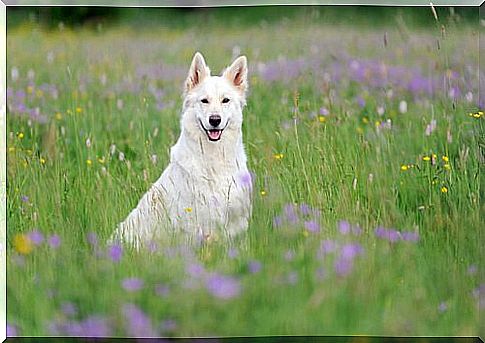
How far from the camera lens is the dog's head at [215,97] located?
3.73 m

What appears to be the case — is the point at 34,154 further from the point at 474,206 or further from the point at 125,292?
the point at 474,206

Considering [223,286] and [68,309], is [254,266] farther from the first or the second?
[68,309]

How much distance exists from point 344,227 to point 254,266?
1.20 feet

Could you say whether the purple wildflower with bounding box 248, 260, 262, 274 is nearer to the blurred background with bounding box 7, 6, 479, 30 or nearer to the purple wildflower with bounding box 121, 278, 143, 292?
the purple wildflower with bounding box 121, 278, 143, 292

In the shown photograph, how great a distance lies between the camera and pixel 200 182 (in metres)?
3.84

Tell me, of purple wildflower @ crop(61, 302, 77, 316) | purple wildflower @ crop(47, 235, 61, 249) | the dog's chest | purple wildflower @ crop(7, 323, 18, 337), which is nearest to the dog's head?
the dog's chest

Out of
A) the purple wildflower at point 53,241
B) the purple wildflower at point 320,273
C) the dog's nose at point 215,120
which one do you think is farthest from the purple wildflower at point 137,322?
the dog's nose at point 215,120

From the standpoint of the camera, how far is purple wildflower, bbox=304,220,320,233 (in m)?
3.88

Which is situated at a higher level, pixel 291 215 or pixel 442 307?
pixel 291 215

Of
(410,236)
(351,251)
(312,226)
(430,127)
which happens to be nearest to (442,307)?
(410,236)

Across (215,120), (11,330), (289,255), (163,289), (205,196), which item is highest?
(215,120)

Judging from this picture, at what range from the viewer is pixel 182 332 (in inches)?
152

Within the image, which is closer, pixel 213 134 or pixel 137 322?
pixel 213 134

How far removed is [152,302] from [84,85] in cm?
86
